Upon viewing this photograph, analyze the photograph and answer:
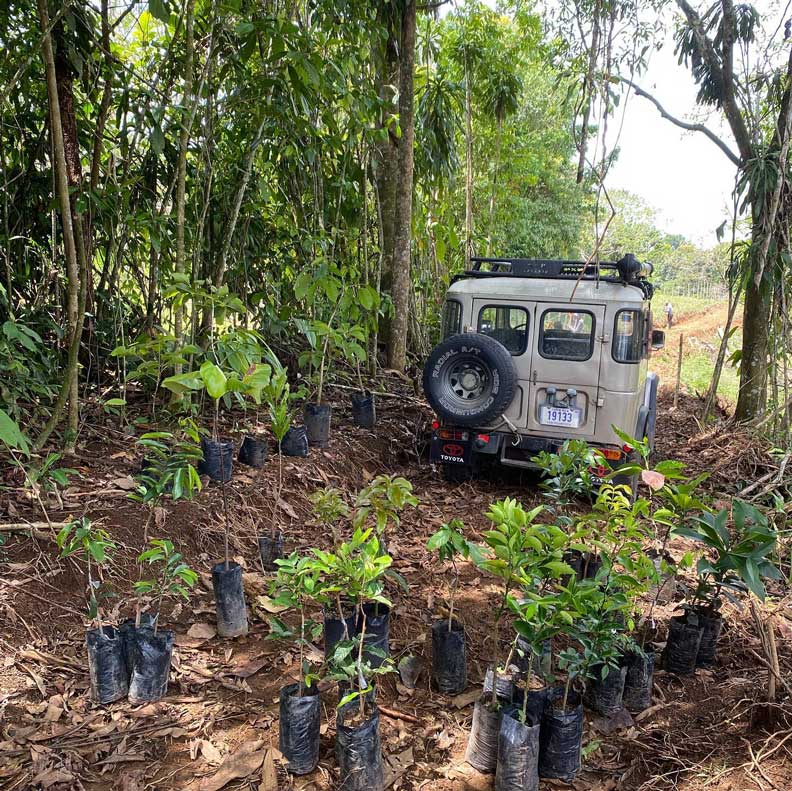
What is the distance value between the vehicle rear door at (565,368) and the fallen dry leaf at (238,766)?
11.1 ft

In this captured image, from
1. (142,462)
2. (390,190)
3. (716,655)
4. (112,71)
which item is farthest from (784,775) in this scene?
(390,190)

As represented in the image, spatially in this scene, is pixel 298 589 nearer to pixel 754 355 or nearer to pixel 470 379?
pixel 470 379

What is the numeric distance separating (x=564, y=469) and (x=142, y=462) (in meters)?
2.72

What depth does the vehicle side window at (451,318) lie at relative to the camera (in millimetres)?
5301

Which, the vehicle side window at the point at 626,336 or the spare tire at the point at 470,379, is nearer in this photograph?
the vehicle side window at the point at 626,336

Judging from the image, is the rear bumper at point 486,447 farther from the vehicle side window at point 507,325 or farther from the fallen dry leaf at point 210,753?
the fallen dry leaf at point 210,753

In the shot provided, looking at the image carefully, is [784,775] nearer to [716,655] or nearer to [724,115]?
[716,655]

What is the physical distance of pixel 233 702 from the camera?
261cm

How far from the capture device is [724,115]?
25.6ft

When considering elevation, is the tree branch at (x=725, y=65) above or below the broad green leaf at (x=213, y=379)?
above

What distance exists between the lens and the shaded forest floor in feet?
7.28

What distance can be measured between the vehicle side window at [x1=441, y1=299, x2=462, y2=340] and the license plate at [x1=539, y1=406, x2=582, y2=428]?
1020 mm

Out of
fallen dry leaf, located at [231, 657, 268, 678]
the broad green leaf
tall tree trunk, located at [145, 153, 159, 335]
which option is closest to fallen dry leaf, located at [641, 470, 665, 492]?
the broad green leaf

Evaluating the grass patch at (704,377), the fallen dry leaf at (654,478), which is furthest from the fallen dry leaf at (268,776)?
the grass patch at (704,377)
